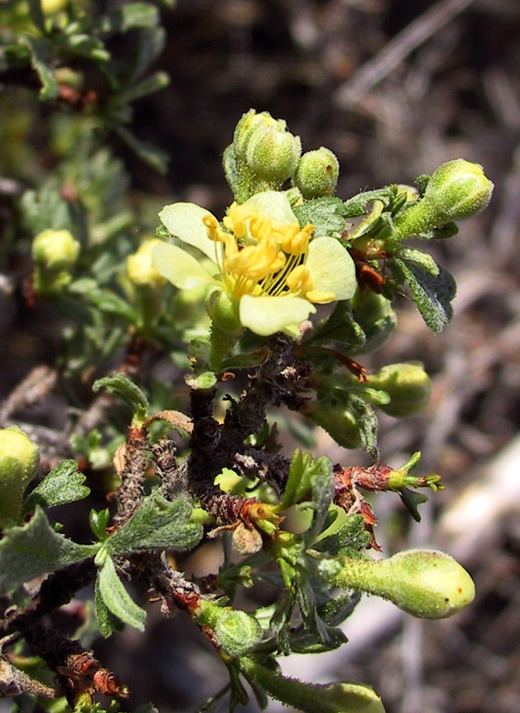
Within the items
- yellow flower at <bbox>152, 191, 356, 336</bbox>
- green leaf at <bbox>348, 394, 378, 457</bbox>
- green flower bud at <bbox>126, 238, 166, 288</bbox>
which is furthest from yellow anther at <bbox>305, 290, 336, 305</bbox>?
green flower bud at <bbox>126, 238, 166, 288</bbox>

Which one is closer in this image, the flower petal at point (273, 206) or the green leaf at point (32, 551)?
the green leaf at point (32, 551)

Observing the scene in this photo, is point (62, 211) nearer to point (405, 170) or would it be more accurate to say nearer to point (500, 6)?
point (405, 170)

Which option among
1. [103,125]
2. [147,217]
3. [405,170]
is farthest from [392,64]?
[103,125]

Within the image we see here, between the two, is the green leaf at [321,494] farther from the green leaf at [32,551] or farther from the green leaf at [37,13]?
the green leaf at [37,13]

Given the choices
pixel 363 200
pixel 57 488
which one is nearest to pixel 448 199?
pixel 363 200

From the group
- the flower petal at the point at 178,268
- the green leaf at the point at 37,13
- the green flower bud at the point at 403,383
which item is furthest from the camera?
the green leaf at the point at 37,13

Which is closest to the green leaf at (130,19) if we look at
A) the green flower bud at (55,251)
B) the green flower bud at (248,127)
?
the green flower bud at (55,251)
